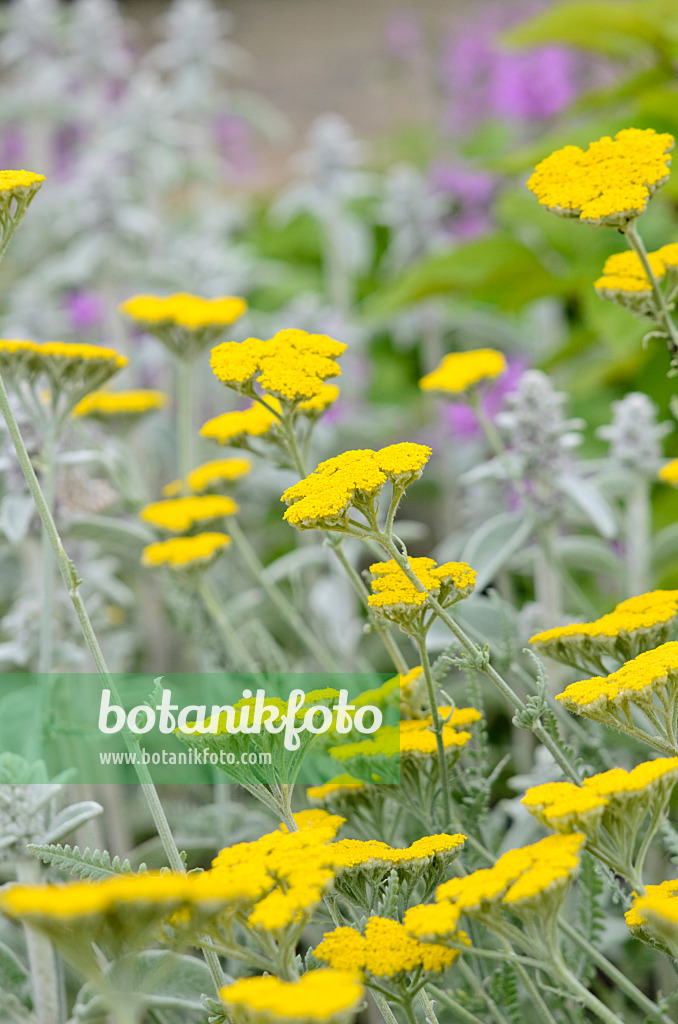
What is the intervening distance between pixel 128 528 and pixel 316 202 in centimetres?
93

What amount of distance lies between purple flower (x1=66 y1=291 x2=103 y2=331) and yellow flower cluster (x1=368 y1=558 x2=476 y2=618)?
1.21 metres

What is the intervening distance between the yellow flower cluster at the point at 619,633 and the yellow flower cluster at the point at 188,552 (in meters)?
0.27

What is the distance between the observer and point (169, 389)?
146cm

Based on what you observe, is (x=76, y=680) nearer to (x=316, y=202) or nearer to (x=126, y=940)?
(x=126, y=940)

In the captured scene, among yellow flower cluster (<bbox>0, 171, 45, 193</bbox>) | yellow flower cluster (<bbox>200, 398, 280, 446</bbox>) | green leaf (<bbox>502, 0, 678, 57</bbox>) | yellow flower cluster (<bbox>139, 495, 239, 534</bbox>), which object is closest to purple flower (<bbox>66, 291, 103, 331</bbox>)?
green leaf (<bbox>502, 0, 678, 57</bbox>)

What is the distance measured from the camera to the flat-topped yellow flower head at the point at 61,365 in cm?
57

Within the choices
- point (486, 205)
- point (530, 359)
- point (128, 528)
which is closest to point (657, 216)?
point (530, 359)

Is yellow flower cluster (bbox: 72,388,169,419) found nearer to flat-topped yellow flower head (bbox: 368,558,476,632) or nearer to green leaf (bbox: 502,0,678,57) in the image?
flat-topped yellow flower head (bbox: 368,558,476,632)

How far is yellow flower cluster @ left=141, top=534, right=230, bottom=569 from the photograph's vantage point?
2.26 ft

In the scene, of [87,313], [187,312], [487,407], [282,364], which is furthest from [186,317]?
[87,313]

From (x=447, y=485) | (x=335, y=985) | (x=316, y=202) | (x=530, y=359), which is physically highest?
(x=316, y=202)

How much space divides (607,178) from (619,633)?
9.2 inches

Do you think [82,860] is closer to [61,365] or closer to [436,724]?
[436,724]

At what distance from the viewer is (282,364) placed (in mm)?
491
